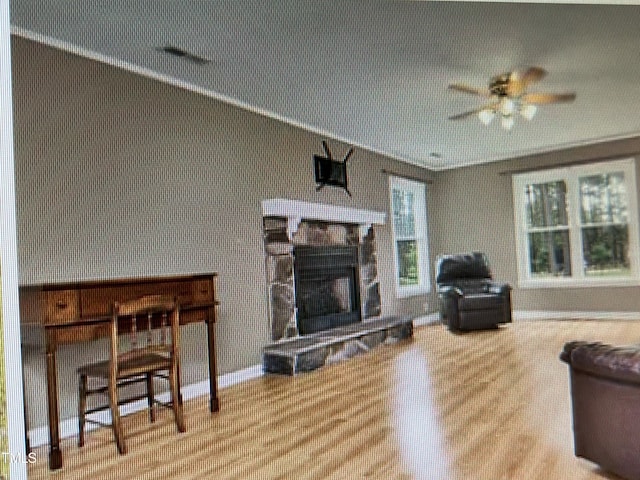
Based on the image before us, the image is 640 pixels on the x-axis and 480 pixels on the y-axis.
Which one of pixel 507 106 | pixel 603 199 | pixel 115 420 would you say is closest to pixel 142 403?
pixel 115 420

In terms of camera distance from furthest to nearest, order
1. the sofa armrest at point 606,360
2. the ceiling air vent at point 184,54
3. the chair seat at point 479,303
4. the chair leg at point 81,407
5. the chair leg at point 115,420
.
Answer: the chair seat at point 479,303, the ceiling air vent at point 184,54, the chair leg at point 81,407, the chair leg at point 115,420, the sofa armrest at point 606,360

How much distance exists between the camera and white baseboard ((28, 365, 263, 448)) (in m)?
2.71

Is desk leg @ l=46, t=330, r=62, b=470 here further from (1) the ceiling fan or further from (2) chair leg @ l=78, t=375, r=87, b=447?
(1) the ceiling fan

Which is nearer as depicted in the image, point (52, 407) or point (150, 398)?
point (52, 407)

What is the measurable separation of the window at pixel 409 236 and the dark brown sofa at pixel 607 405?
4479 millimetres

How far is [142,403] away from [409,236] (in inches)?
186

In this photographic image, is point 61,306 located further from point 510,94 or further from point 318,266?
point 510,94

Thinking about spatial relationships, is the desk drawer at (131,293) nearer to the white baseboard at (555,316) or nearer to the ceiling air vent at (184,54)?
the ceiling air vent at (184,54)

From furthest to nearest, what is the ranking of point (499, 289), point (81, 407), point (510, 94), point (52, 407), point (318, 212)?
point (499, 289), point (318, 212), point (510, 94), point (81, 407), point (52, 407)

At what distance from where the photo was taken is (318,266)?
16.9 ft

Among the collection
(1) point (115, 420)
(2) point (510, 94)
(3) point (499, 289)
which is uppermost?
(2) point (510, 94)

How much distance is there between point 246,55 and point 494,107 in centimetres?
201

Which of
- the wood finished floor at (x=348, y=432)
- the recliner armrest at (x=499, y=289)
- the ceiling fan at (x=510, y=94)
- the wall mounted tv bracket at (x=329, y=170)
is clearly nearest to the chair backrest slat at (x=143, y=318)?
the wood finished floor at (x=348, y=432)

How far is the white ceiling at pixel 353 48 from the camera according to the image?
9.02ft
